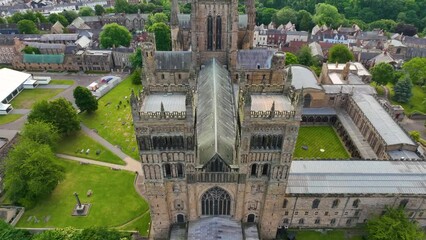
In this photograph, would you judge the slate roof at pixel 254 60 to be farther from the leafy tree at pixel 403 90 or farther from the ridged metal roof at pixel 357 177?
the leafy tree at pixel 403 90

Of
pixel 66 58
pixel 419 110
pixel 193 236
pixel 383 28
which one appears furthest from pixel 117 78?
pixel 383 28

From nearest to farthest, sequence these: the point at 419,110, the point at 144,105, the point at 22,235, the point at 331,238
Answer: the point at 144,105 → the point at 22,235 → the point at 331,238 → the point at 419,110

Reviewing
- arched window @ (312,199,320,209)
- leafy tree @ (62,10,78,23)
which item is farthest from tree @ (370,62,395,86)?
leafy tree @ (62,10,78,23)

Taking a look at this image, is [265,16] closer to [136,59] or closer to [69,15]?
[136,59]

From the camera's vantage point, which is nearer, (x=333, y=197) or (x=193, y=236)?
(x=193, y=236)

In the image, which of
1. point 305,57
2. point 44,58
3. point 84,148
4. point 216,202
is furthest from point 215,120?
point 44,58

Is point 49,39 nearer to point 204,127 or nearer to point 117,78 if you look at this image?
point 117,78

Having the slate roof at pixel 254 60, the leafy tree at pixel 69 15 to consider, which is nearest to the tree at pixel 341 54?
the slate roof at pixel 254 60
